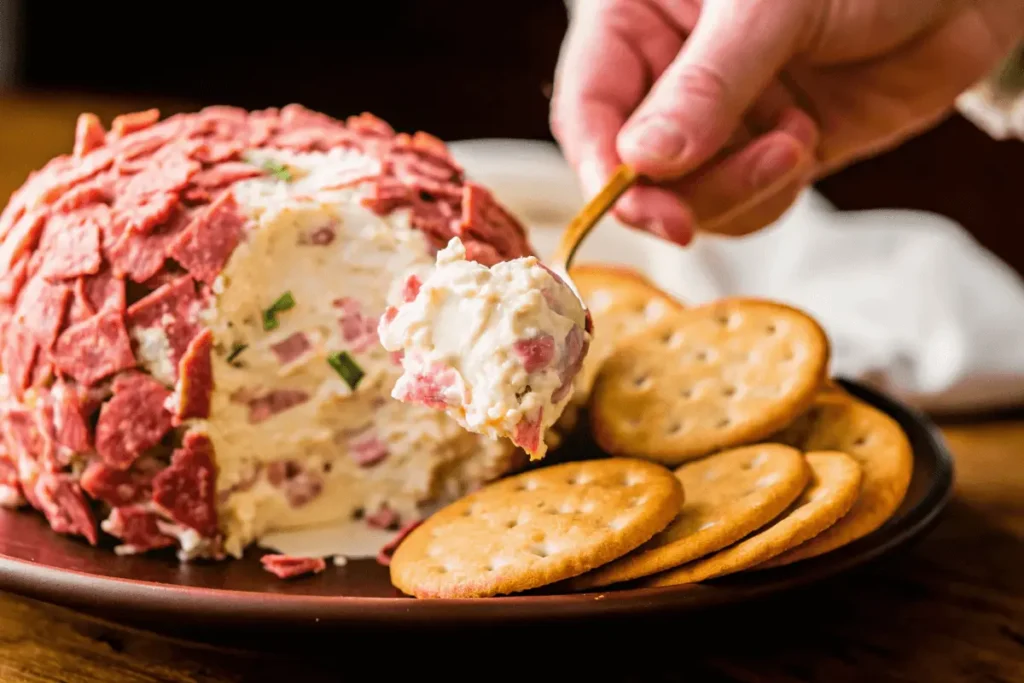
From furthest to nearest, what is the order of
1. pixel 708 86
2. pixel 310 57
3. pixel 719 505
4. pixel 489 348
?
pixel 310 57, pixel 708 86, pixel 719 505, pixel 489 348

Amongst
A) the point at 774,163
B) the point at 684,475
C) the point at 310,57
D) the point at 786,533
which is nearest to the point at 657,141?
the point at 774,163

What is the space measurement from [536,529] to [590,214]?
1.04 feet

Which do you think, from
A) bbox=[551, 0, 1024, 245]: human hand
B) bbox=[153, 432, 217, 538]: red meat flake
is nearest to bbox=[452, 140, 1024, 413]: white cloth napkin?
bbox=[551, 0, 1024, 245]: human hand

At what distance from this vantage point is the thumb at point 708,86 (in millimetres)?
1122

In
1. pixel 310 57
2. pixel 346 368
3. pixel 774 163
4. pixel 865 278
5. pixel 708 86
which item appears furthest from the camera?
pixel 310 57

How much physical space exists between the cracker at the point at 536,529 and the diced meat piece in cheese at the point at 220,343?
81mm

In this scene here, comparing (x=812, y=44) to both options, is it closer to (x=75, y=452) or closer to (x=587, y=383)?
(x=587, y=383)

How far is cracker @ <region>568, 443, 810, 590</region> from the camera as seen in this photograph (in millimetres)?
843

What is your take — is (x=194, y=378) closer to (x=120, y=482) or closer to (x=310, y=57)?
(x=120, y=482)

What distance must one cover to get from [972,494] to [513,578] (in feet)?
2.48

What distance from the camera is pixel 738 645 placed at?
37.4 inches

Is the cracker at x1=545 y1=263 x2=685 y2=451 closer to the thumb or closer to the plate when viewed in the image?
the thumb

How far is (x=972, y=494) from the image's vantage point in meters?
1.34

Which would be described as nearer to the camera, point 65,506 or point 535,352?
point 535,352
